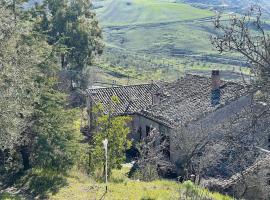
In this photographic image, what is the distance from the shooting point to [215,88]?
87.6 ft

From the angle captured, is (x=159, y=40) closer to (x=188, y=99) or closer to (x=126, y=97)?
(x=126, y=97)

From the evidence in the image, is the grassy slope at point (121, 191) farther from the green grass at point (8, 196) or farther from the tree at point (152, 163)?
the tree at point (152, 163)

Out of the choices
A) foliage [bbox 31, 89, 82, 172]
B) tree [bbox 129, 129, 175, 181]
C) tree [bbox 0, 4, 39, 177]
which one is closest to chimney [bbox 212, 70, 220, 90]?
tree [bbox 129, 129, 175, 181]

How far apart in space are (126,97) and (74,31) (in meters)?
9.71

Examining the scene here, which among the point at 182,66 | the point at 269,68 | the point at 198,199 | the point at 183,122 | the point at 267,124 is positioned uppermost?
the point at 269,68

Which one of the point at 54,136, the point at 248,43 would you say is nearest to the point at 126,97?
the point at 54,136

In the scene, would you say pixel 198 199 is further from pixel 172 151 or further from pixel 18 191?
pixel 172 151

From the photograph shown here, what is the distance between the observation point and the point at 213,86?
26.8 m

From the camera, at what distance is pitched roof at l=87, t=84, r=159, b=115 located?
30.6 m

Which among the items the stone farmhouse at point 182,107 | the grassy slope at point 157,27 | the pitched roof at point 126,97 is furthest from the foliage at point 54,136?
the grassy slope at point 157,27

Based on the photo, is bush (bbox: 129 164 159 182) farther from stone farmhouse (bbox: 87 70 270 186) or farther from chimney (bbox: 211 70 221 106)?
chimney (bbox: 211 70 221 106)

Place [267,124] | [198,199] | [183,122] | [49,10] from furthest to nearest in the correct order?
[49,10]
[183,122]
[198,199]
[267,124]

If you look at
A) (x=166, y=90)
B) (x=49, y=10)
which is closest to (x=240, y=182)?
(x=166, y=90)

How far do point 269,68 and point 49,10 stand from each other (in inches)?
1273
